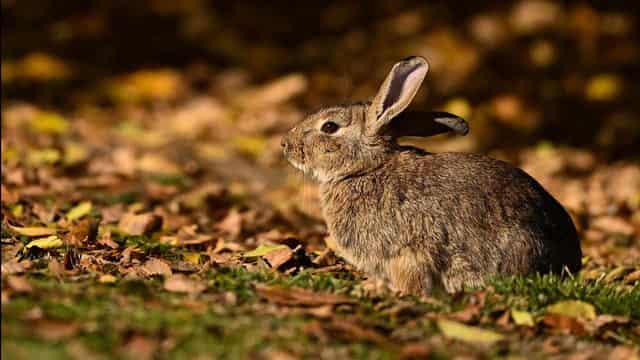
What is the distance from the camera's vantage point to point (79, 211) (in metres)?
8.13

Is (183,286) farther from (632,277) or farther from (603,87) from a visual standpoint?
(603,87)

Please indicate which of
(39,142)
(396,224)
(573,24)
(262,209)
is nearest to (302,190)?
(262,209)

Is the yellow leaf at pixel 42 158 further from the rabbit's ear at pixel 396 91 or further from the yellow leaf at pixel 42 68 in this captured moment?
the rabbit's ear at pixel 396 91

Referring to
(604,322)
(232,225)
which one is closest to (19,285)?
(604,322)

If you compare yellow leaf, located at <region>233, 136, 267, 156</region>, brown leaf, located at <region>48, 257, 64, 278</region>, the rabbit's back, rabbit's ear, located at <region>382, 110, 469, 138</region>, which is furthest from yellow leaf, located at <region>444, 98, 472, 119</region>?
brown leaf, located at <region>48, 257, 64, 278</region>

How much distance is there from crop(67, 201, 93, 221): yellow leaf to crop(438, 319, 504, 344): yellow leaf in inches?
139

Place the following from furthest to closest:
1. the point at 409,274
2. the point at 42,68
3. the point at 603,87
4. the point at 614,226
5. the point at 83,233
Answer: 1. the point at 603,87
2. the point at 42,68
3. the point at 614,226
4. the point at 83,233
5. the point at 409,274

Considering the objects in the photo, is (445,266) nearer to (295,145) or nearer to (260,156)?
(295,145)

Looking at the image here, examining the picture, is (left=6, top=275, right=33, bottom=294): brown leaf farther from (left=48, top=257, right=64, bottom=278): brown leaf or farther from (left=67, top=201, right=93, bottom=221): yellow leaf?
(left=67, top=201, right=93, bottom=221): yellow leaf

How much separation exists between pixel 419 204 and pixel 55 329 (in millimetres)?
2208

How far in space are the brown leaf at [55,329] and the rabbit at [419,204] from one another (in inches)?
75.5

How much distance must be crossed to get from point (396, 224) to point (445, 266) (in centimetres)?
35

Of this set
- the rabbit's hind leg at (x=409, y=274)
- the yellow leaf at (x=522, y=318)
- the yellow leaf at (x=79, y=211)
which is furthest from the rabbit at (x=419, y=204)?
the yellow leaf at (x=79, y=211)

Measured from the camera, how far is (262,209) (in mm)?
9414
